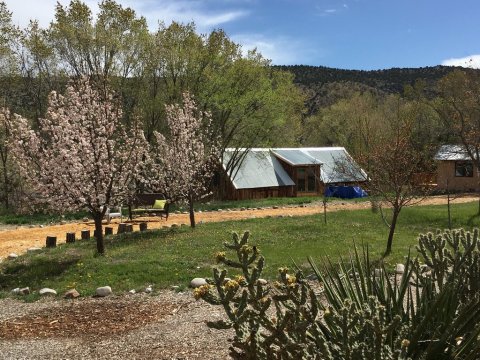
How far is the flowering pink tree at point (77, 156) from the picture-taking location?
46.9ft

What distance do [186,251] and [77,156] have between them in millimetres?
4424

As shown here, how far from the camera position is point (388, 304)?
4.34m

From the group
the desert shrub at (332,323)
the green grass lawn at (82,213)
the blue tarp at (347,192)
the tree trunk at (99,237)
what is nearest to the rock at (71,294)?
the tree trunk at (99,237)

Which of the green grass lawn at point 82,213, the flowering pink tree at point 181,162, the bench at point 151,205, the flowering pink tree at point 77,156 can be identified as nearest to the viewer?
the flowering pink tree at point 77,156

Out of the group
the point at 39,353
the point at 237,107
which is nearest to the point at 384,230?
the point at 39,353

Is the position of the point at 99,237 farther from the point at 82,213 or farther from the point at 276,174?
the point at 276,174

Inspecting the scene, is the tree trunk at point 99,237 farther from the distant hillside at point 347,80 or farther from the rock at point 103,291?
the distant hillside at point 347,80

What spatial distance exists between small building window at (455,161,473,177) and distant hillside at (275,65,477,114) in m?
45.4

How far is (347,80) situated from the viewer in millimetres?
94062

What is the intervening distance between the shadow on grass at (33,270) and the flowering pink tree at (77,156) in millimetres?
1364

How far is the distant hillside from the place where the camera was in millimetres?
88438

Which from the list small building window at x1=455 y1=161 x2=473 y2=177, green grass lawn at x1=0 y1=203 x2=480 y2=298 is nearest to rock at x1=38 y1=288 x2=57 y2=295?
green grass lawn at x1=0 y1=203 x2=480 y2=298

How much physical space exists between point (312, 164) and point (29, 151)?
25.9 metres

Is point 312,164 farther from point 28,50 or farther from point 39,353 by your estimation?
point 39,353
